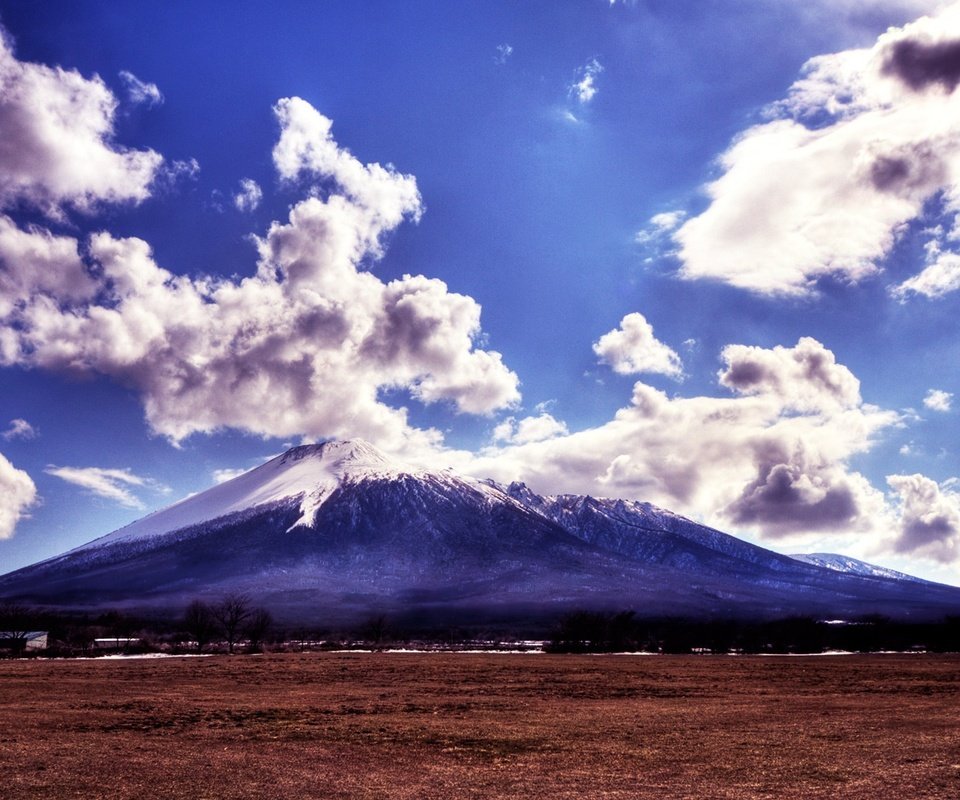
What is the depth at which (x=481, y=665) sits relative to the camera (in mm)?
66312

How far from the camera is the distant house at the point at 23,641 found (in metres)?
83.9

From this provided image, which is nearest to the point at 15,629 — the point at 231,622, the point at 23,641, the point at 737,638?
the point at 23,641

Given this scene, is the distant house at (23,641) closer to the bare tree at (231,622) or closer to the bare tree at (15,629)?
the bare tree at (15,629)

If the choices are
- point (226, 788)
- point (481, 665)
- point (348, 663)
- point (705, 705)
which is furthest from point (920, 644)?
point (226, 788)

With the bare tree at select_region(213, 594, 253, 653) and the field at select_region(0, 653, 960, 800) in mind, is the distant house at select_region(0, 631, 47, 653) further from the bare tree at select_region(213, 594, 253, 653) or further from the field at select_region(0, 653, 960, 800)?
the field at select_region(0, 653, 960, 800)

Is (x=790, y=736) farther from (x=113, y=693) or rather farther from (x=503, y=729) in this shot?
(x=113, y=693)

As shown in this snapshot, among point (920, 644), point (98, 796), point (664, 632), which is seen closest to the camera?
point (98, 796)

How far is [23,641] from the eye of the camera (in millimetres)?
85000

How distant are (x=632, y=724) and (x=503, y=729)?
513cm

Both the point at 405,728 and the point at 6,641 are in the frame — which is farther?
the point at 6,641

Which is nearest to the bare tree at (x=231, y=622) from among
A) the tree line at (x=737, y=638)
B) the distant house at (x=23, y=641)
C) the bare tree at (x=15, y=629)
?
the distant house at (x=23, y=641)

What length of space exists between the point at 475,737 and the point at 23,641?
7400 cm

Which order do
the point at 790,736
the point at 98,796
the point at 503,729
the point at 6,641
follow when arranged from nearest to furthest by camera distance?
1. the point at 98,796
2. the point at 790,736
3. the point at 503,729
4. the point at 6,641

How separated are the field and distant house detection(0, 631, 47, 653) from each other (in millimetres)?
35620
